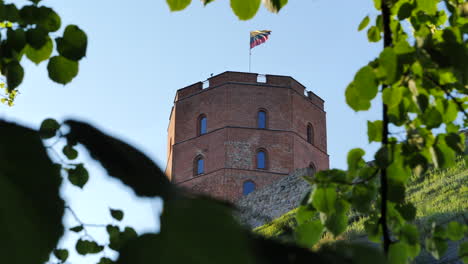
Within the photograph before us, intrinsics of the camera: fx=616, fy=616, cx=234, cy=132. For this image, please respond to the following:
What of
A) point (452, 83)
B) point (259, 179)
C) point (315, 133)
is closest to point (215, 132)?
point (259, 179)

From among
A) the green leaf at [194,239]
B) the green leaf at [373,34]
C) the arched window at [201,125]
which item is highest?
the arched window at [201,125]

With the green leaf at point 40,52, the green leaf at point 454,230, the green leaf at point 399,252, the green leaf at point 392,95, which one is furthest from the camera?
the green leaf at point 454,230

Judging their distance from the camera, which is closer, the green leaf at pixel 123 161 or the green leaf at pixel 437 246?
the green leaf at pixel 123 161

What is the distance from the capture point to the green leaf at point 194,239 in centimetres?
27

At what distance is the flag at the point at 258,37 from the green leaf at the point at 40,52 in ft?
125

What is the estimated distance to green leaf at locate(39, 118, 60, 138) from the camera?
16.1 inches

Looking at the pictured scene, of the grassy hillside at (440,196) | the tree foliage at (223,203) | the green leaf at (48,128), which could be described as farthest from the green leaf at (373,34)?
the grassy hillside at (440,196)

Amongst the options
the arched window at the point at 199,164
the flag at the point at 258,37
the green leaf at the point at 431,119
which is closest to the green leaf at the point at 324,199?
the green leaf at the point at 431,119

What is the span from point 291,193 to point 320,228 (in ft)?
60.4

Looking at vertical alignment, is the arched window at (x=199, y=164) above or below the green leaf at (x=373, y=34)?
above

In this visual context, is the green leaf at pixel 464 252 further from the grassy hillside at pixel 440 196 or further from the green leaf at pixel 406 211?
the grassy hillside at pixel 440 196

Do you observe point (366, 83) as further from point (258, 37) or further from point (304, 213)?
point (258, 37)

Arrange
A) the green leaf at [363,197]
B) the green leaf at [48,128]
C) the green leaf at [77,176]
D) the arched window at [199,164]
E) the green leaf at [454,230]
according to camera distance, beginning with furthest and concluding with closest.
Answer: the arched window at [199,164] → the green leaf at [454,230] → the green leaf at [363,197] → the green leaf at [77,176] → the green leaf at [48,128]

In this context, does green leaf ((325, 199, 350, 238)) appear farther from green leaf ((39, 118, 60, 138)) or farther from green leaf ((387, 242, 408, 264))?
green leaf ((39, 118, 60, 138))
